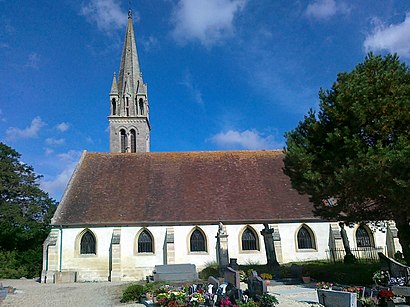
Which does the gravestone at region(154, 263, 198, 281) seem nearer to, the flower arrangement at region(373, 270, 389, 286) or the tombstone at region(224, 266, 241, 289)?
the tombstone at region(224, 266, 241, 289)

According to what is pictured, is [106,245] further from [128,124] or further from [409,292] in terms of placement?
[128,124]

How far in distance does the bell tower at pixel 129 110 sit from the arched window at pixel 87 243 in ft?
69.6

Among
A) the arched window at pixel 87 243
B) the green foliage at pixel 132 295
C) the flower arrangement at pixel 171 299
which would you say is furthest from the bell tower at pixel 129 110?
the flower arrangement at pixel 171 299

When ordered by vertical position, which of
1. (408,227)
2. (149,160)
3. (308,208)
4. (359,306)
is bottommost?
(359,306)

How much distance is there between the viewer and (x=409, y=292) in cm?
1078

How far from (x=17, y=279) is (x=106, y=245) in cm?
822

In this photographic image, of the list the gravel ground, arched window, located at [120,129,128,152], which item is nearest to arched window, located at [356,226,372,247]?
the gravel ground

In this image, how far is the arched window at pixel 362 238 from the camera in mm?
25781

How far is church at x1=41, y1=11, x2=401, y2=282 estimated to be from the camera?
24.6m

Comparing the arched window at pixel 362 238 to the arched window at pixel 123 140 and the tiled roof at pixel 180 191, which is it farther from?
the arched window at pixel 123 140

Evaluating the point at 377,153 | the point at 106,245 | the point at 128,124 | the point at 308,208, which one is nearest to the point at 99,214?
the point at 106,245

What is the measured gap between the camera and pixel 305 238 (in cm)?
2558

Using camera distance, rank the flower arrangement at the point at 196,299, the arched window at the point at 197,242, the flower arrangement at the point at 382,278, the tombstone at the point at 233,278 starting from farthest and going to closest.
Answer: the arched window at the point at 197,242, the tombstone at the point at 233,278, the flower arrangement at the point at 382,278, the flower arrangement at the point at 196,299

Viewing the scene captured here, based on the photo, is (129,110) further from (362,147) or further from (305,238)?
(362,147)
